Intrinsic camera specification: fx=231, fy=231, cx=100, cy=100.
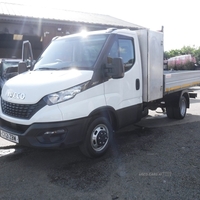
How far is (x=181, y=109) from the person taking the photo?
6996mm

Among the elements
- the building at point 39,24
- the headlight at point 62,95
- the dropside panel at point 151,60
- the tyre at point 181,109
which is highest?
the building at point 39,24

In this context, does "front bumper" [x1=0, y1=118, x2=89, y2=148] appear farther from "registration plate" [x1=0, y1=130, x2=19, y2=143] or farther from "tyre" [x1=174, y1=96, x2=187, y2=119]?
"tyre" [x1=174, y1=96, x2=187, y2=119]

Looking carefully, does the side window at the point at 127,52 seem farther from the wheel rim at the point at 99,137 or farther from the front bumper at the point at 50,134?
the front bumper at the point at 50,134

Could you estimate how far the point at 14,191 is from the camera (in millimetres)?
3176

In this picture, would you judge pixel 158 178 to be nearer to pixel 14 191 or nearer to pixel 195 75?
pixel 14 191

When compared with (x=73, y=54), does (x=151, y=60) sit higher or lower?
lower

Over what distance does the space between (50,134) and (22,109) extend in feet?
1.96

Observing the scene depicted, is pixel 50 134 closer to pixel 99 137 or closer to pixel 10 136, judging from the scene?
pixel 10 136

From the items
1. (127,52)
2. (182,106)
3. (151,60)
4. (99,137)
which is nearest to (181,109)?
(182,106)

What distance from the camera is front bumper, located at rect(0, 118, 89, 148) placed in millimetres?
3422

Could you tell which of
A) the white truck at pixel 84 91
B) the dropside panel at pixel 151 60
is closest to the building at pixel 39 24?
the white truck at pixel 84 91

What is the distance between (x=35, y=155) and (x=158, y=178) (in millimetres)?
2327

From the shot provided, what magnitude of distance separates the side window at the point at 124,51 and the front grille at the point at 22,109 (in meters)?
1.54

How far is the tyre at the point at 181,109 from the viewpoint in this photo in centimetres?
Answer: 682
